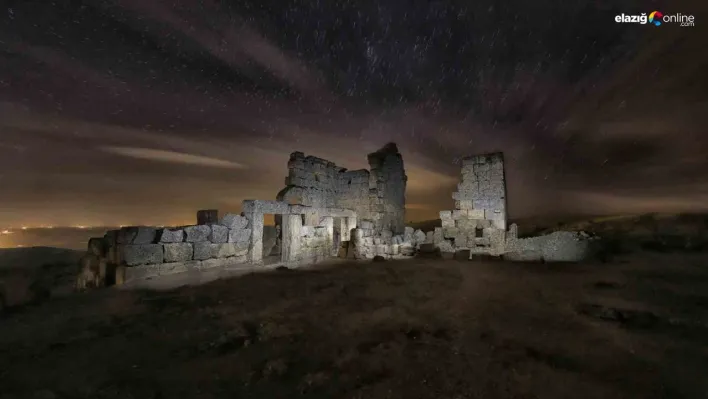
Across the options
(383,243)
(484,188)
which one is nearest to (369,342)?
(484,188)

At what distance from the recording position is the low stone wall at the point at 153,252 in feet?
20.2

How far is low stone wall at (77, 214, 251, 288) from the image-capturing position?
20.2 feet

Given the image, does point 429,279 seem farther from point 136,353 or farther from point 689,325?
point 136,353

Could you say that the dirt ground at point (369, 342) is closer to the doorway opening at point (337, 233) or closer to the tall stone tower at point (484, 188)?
the tall stone tower at point (484, 188)

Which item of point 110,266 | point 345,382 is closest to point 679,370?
point 345,382

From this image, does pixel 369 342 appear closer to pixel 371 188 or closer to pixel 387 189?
pixel 371 188

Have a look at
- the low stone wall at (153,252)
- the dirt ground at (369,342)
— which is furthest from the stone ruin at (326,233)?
the dirt ground at (369,342)

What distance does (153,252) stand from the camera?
6473mm

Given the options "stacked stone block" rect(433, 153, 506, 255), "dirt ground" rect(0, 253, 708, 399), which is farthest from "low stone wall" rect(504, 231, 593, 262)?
"dirt ground" rect(0, 253, 708, 399)

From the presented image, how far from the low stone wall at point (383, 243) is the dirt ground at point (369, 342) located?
6.68 metres

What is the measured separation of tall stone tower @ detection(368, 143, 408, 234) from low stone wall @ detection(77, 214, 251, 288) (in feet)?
34.7

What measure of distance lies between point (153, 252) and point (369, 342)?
5660mm

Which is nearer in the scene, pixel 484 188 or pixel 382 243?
pixel 484 188

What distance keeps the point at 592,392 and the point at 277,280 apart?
5.48 meters
